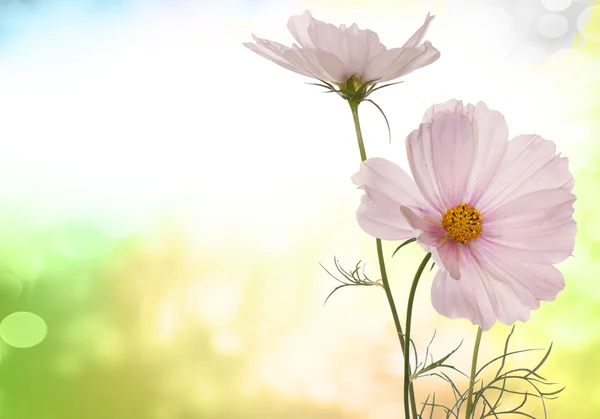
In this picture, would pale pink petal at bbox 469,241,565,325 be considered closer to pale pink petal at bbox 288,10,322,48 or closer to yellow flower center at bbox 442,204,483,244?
yellow flower center at bbox 442,204,483,244

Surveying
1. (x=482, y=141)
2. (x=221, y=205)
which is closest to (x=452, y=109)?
(x=482, y=141)

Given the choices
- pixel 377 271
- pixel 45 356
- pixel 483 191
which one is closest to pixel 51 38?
pixel 45 356

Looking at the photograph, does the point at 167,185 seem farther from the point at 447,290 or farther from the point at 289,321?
the point at 447,290

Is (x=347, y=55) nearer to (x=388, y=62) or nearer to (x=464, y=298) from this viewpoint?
(x=388, y=62)

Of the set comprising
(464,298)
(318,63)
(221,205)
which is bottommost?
(464,298)

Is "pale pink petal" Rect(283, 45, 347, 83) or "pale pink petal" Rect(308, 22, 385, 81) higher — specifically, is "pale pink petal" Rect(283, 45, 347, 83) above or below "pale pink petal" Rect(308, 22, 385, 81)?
below

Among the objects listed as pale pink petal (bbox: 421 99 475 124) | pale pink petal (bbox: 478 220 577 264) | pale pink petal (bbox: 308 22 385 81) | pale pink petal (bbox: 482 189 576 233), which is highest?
pale pink petal (bbox: 308 22 385 81)

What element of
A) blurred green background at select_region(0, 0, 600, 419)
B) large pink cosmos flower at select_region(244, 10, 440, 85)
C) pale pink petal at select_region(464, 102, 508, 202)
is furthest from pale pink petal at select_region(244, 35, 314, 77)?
blurred green background at select_region(0, 0, 600, 419)
